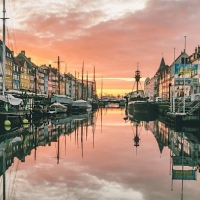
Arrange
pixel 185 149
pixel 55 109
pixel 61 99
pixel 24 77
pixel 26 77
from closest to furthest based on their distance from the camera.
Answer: pixel 185 149
pixel 55 109
pixel 61 99
pixel 24 77
pixel 26 77

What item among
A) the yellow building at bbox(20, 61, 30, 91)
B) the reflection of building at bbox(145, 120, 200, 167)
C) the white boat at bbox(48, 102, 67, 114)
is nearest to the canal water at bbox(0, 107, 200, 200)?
the reflection of building at bbox(145, 120, 200, 167)

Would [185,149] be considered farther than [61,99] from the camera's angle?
No

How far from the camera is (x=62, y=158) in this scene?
23.4 m

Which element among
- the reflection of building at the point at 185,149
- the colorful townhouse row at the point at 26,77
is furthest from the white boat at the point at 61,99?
the reflection of building at the point at 185,149

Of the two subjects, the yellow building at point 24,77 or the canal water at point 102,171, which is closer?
the canal water at point 102,171

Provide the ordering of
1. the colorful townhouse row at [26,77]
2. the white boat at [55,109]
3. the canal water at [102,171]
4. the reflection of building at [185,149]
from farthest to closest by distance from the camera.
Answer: the colorful townhouse row at [26,77] → the white boat at [55,109] → the reflection of building at [185,149] → the canal water at [102,171]

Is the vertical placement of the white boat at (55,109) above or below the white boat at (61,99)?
below

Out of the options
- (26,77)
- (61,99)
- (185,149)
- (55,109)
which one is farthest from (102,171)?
(26,77)

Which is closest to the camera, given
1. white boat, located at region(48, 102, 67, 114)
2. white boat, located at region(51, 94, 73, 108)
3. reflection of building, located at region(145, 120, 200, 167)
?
reflection of building, located at region(145, 120, 200, 167)

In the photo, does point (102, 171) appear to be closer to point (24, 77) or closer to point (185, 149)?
point (185, 149)

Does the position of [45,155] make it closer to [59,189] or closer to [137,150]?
[137,150]

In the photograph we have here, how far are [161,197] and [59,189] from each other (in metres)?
4.42

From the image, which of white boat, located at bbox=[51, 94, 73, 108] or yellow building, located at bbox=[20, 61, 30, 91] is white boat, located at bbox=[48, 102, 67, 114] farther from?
yellow building, located at bbox=[20, 61, 30, 91]

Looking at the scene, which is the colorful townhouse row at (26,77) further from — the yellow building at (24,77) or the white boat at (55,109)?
the white boat at (55,109)
